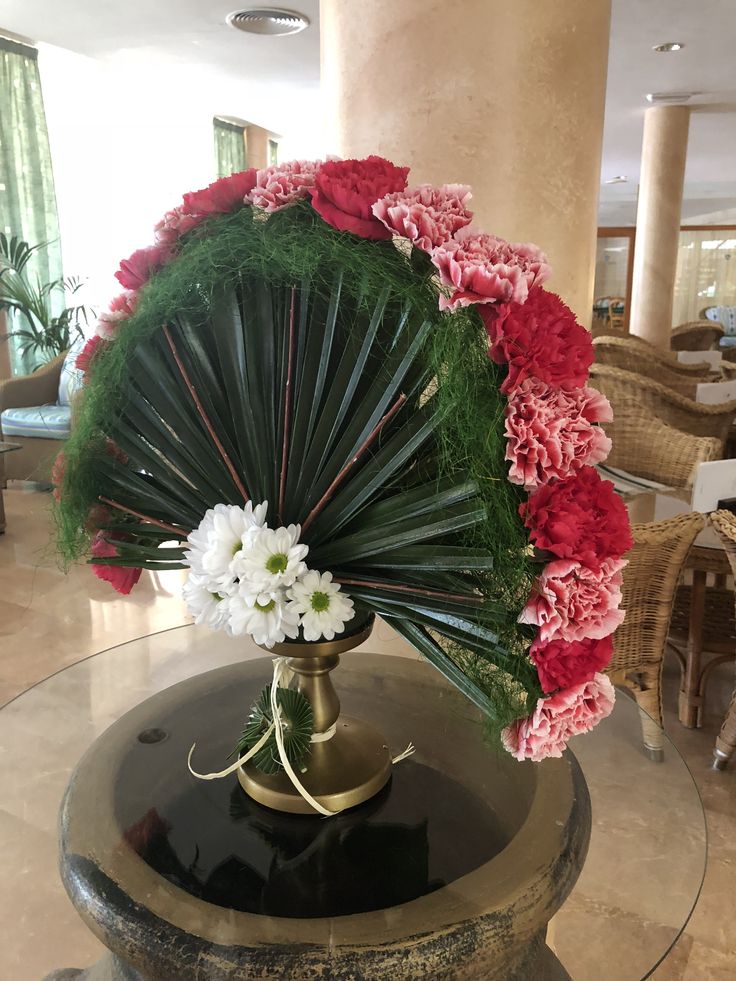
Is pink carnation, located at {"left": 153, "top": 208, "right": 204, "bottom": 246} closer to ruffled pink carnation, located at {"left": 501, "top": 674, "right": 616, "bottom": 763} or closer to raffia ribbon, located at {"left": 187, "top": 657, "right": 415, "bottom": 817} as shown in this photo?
raffia ribbon, located at {"left": 187, "top": 657, "right": 415, "bottom": 817}

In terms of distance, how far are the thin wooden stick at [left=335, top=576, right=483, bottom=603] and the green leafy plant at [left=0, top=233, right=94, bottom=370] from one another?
16.5 ft

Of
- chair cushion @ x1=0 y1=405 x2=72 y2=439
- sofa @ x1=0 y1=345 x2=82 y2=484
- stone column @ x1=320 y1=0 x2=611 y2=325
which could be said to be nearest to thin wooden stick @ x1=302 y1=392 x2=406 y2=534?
stone column @ x1=320 y1=0 x2=611 y2=325

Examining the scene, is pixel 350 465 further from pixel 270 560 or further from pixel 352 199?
pixel 352 199

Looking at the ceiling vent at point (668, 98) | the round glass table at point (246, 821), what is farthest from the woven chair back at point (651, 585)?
the ceiling vent at point (668, 98)

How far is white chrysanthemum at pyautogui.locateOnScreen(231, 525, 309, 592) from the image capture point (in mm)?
753

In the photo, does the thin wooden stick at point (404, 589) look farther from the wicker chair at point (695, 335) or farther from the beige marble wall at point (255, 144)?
the wicker chair at point (695, 335)

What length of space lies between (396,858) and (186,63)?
19.6ft

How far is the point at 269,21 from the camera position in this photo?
15.3 feet

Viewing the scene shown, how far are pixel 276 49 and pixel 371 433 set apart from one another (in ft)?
17.4

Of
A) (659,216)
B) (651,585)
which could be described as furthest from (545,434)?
(659,216)

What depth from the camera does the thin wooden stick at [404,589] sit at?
762 mm

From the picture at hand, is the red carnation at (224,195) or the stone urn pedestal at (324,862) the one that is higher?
the red carnation at (224,195)

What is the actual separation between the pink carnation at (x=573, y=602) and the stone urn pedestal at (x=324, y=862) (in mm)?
276

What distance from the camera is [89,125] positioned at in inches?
251
